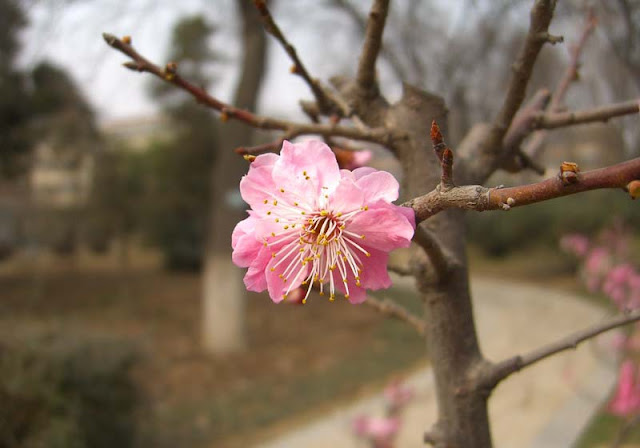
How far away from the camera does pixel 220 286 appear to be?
23.7 feet

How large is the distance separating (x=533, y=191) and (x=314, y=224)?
1.06 feet

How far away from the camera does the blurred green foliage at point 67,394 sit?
10.6 feet

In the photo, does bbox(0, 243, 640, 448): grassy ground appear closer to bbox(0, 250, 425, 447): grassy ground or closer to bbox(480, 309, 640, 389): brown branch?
bbox(0, 250, 425, 447): grassy ground

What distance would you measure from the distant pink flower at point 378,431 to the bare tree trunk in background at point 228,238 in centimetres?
398

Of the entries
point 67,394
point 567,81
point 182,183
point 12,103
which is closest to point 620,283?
point 567,81

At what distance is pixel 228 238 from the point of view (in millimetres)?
7191

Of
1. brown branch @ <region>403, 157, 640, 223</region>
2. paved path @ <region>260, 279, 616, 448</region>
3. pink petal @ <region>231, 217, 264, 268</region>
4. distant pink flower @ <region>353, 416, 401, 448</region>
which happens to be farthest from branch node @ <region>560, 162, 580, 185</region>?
paved path @ <region>260, 279, 616, 448</region>

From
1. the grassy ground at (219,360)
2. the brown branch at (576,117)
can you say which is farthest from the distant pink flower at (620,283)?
the brown branch at (576,117)

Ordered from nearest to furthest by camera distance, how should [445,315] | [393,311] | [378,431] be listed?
[445,315] → [393,311] → [378,431]

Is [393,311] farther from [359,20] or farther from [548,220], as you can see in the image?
[548,220]

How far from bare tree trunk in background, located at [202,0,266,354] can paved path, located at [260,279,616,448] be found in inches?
92.9

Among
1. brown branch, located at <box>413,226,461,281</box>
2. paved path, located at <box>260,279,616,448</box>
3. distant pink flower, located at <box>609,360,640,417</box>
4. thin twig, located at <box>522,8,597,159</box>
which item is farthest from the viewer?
paved path, located at <box>260,279,616,448</box>

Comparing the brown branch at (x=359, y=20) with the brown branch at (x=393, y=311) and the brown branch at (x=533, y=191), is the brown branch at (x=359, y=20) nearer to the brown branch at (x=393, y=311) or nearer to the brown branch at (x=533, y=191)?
the brown branch at (x=393, y=311)

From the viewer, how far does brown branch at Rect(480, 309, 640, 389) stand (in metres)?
0.98
